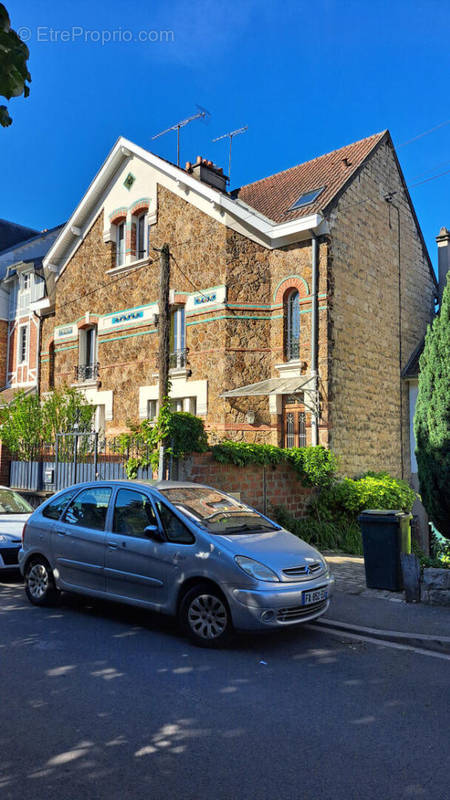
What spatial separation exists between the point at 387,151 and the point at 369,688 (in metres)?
17.1

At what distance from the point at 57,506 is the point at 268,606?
10.7 ft

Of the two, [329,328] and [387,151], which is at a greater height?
[387,151]

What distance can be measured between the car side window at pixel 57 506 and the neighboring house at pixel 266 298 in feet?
24.2

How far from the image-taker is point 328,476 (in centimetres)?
1398

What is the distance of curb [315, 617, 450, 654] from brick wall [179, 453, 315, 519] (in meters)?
4.91

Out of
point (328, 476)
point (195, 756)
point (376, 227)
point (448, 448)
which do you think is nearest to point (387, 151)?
point (376, 227)

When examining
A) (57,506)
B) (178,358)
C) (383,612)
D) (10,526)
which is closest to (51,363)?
(178,358)

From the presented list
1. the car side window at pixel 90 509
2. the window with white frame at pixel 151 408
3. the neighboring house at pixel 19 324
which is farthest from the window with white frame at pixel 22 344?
the car side window at pixel 90 509

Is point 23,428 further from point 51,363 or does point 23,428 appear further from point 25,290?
point 25,290

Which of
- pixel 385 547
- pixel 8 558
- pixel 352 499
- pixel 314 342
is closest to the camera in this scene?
pixel 385 547

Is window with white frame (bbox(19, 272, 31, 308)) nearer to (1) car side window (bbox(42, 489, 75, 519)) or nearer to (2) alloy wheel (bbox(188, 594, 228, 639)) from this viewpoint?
(1) car side window (bbox(42, 489, 75, 519))

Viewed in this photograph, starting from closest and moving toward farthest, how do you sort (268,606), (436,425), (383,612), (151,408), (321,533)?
(268,606), (383,612), (436,425), (321,533), (151,408)

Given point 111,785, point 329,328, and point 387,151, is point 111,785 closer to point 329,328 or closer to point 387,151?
point 329,328

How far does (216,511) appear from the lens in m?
6.92
